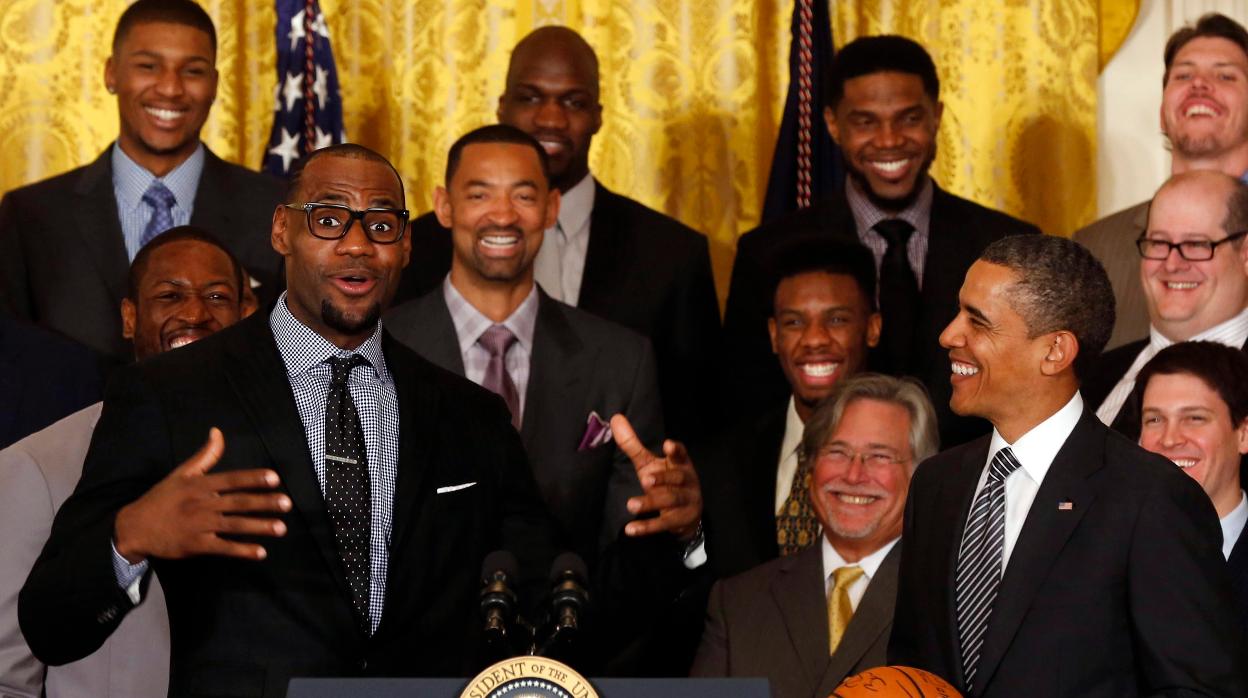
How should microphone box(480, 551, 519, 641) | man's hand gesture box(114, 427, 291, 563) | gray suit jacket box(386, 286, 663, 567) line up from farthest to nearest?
gray suit jacket box(386, 286, 663, 567) < man's hand gesture box(114, 427, 291, 563) < microphone box(480, 551, 519, 641)

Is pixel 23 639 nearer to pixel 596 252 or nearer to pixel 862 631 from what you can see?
pixel 862 631

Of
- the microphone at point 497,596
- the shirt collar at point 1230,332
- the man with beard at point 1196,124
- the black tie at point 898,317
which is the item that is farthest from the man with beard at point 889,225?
the microphone at point 497,596

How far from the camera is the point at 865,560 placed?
466cm

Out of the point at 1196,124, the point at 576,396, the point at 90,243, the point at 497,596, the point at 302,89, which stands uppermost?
the point at 302,89

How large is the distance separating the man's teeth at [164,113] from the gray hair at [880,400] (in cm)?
208

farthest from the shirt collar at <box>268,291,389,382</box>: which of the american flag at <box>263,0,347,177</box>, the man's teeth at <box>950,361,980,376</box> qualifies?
the american flag at <box>263,0,347,177</box>

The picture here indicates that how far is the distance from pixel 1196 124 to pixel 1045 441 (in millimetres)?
2350

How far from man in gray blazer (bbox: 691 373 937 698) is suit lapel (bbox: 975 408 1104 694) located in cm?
110

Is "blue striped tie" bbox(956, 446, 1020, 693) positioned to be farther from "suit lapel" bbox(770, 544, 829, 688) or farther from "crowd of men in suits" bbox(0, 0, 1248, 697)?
"suit lapel" bbox(770, 544, 829, 688)

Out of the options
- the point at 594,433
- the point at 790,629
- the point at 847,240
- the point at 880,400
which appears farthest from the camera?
the point at 847,240

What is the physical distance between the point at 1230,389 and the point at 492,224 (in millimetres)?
1856

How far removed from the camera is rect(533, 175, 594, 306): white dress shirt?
579 centimetres

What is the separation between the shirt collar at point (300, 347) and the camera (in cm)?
358

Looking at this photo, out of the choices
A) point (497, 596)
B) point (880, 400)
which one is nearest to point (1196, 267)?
point (880, 400)
